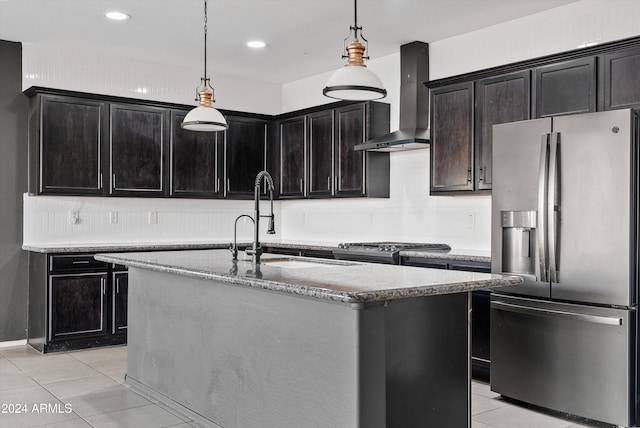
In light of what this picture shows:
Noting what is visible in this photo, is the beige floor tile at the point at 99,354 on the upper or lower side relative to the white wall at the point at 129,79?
lower

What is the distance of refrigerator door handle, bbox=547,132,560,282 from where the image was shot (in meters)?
3.69

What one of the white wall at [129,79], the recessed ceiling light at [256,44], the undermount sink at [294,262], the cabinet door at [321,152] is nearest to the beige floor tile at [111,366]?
the undermount sink at [294,262]

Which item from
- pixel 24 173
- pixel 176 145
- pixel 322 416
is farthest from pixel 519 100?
pixel 24 173

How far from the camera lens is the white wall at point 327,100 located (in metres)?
4.71

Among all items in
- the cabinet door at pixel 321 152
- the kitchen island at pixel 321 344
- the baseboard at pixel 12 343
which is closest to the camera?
the kitchen island at pixel 321 344

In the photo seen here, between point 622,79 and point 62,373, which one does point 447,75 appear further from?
point 62,373

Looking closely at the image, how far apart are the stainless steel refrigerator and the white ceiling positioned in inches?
53.9

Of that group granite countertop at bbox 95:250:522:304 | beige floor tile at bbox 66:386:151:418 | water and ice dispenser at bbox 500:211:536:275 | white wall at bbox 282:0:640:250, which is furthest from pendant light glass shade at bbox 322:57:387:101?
beige floor tile at bbox 66:386:151:418

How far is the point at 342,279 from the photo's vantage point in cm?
265

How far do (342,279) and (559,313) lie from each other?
1.73m

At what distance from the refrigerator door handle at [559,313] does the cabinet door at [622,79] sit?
137 centimetres

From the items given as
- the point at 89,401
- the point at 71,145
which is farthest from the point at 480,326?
the point at 71,145

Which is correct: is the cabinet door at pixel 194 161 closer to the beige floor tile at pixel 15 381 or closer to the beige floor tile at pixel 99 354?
the beige floor tile at pixel 99 354

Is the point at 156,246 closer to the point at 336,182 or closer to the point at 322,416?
the point at 336,182
